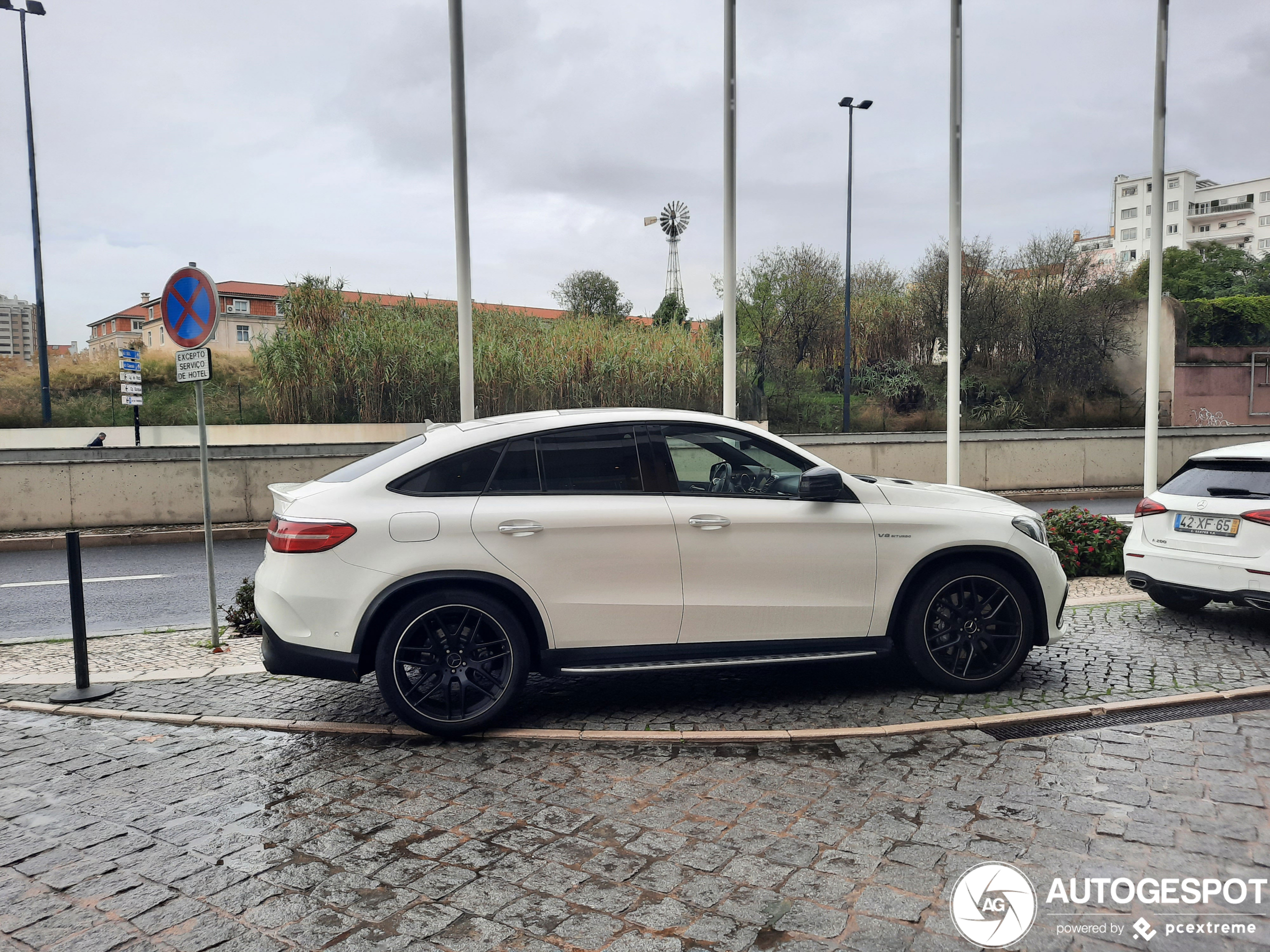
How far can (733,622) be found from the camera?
4.80 m

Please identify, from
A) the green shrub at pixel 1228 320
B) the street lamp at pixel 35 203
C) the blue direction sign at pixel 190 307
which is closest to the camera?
the blue direction sign at pixel 190 307

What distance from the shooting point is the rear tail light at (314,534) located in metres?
4.46

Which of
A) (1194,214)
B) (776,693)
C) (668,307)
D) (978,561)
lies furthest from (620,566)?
(1194,214)

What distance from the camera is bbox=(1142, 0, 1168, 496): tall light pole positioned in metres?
12.6

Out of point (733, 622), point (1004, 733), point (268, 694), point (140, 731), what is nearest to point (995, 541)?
point (1004, 733)

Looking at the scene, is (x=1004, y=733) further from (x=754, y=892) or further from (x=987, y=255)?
(x=987, y=255)

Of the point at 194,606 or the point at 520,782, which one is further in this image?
the point at 194,606

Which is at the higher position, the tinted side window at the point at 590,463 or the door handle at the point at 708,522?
the tinted side window at the point at 590,463

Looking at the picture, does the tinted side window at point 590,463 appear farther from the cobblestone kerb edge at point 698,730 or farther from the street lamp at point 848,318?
the street lamp at point 848,318

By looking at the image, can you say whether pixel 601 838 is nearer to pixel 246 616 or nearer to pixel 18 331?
pixel 246 616

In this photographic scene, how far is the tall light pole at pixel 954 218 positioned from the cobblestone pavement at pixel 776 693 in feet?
21.5

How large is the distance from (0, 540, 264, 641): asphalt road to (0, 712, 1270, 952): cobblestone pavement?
3.75 m

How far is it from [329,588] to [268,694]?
4.86 feet
